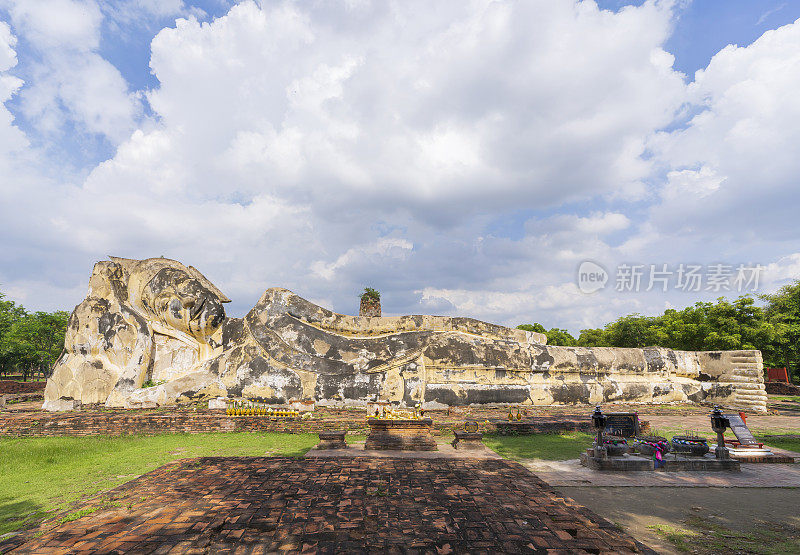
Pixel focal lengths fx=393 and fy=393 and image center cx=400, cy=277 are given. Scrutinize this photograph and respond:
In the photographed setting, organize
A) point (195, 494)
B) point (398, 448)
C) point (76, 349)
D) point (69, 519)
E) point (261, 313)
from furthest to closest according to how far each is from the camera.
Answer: point (261, 313) → point (76, 349) → point (398, 448) → point (195, 494) → point (69, 519)

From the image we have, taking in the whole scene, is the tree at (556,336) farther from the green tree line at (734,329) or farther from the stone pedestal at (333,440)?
the stone pedestal at (333,440)

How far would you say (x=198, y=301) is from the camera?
12164mm

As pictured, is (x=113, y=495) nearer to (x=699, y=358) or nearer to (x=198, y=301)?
(x=198, y=301)

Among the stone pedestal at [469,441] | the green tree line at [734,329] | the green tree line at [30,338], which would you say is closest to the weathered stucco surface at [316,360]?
the stone pedestal at [469,441]

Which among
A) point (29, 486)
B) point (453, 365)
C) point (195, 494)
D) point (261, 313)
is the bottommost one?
point (29, 486)

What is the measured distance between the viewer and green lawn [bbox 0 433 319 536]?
15.3 feet

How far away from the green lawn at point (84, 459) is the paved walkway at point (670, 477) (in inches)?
166

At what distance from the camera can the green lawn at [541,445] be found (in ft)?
23.1

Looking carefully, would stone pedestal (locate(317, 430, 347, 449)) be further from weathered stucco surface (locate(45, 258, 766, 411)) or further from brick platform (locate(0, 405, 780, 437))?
weathered stucco surface (locate(45, 258, 766, 411))

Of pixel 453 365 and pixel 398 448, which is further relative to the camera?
pixel 453 365

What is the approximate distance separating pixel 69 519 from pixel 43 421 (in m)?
7.12

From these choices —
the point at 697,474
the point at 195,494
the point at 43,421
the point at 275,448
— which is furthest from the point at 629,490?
the point at 43,421

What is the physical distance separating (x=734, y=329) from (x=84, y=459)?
27295 millimetres

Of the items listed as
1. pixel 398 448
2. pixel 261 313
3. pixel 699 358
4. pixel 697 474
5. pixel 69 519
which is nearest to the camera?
pixel 69 519
